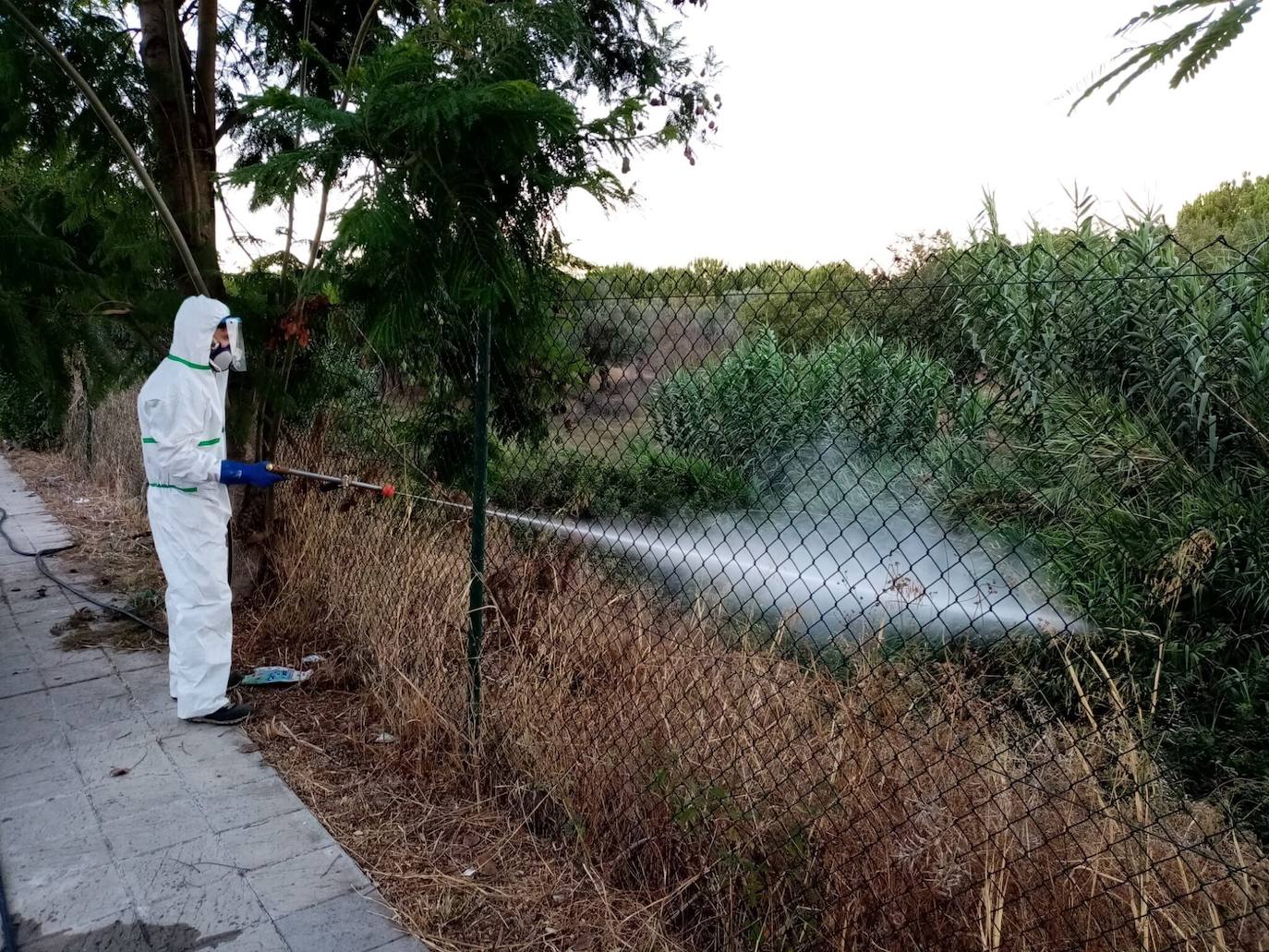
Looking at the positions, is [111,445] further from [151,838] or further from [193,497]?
[151,838]

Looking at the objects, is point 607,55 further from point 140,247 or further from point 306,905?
point 306,905

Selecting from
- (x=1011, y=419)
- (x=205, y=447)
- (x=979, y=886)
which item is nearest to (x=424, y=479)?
(x=205, y=447)

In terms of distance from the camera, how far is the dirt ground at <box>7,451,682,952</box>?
2502 millimetres

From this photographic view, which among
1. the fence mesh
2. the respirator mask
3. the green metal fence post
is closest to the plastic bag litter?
the fence mesh

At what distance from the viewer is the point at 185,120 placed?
4.68m

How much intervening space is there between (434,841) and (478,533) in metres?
1.12

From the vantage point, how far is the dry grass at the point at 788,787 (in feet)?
7.09

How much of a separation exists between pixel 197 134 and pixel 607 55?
10.3ft

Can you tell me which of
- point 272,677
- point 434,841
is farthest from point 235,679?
point 434,841

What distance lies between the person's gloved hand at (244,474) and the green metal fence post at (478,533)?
48.8 inches

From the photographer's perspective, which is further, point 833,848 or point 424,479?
point 424,479

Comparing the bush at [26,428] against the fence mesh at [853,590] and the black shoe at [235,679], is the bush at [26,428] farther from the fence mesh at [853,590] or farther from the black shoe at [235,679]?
the black shoe at [235,679]

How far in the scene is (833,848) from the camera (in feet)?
7.70

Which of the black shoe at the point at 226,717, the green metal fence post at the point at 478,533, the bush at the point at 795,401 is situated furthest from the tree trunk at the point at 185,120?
the bush at the point at 795,401
